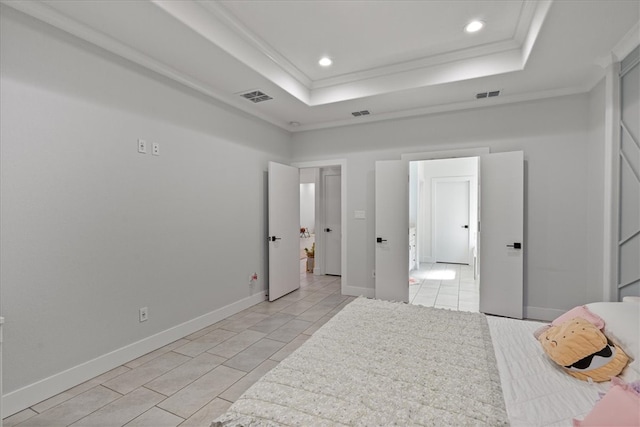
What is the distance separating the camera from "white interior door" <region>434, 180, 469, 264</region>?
22.9 ft

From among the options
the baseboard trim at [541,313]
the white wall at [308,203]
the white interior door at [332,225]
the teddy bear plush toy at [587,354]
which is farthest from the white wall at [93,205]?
the white wall at [308,203]

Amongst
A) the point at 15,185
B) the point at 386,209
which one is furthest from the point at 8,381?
the point at 386,209

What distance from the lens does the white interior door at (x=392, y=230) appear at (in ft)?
13.6

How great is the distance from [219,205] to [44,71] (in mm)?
1876

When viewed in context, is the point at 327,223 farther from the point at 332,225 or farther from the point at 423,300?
the point at 423,300

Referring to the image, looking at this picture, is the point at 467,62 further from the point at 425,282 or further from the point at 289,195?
the point at 425,282

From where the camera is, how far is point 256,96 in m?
3.62

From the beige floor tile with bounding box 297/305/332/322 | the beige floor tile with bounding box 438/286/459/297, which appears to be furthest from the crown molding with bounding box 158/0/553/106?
the beige floor tile with bounding box 438/286/459/297

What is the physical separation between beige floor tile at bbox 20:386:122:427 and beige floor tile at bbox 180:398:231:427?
0.66 m

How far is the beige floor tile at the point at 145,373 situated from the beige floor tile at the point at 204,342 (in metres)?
0.08

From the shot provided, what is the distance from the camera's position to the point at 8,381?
192 cm

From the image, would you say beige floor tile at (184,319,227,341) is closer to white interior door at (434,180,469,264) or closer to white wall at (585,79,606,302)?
white wall at (585,79,606,302)

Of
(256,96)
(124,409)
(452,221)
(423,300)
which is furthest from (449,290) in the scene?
(124,409)

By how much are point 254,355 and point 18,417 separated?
1554 mm
